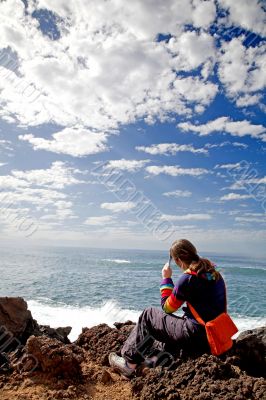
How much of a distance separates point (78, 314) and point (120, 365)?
10.9 metres

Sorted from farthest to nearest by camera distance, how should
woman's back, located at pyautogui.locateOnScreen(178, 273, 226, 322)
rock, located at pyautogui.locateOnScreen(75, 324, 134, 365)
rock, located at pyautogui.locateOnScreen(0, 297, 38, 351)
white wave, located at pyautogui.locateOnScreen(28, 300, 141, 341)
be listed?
white wave, located at pyautogui.locateOnScreen(28, 300, 141, 341) < rock, located at pyautogui.locateOnScreen(0, 297, 38, 351) < rock, located at pyautogui.locateOnScreen(75, 324, 134, 365) < woman's back, located at pyautogui.locateOnScreen(178, 273, 226, 322)

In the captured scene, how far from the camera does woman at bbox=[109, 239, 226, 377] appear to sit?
415cm

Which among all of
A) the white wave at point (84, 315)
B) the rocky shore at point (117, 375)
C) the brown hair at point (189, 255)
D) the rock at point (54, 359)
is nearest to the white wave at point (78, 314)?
the white wave at point (84, 315)

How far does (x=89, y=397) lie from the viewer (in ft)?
13.1

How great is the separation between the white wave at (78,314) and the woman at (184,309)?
26.8 feet

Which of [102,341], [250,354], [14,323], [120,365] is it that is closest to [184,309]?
[120,365]

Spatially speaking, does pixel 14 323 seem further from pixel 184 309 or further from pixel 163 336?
pixel 184 309

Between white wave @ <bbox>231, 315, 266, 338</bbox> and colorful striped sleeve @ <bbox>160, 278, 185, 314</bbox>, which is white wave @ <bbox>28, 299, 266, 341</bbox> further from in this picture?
colorful striped sleeve @ <bbox>160, 278, 185, 314</bbox>

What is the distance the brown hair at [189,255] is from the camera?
13.7ft

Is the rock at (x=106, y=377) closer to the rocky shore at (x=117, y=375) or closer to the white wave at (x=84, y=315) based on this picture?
the rocky shore at (x=117, y=375)

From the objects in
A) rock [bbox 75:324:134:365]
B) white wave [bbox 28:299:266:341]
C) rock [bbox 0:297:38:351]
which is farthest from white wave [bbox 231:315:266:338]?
rock [bbox 0:297:38:351]

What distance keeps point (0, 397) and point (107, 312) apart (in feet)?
41.5

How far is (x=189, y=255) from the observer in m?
4.30

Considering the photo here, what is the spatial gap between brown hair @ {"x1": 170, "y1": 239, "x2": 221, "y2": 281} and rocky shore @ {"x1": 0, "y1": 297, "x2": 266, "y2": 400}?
3.46 feet
